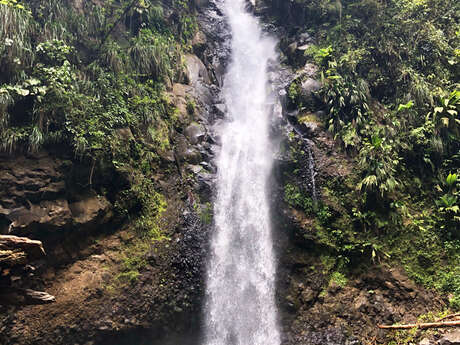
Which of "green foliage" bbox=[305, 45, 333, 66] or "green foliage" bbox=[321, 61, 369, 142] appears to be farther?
"green foliage" bbox=[305, 45, 333, 66]

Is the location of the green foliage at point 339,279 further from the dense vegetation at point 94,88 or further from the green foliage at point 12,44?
the green foliage at point 12,44

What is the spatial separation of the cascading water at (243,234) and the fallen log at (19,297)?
533 centimetres

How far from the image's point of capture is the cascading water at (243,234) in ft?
28.3

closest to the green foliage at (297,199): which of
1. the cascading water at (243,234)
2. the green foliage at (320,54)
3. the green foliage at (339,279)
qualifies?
the cascading water at (243,234)

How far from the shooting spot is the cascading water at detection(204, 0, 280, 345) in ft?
28.3

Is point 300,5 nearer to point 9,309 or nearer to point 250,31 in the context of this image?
point 250,31

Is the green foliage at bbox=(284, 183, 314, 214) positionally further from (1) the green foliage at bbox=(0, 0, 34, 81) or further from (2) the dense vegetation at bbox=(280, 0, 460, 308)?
(1) the green foliage at bbox=(0, 0, 34, 81)

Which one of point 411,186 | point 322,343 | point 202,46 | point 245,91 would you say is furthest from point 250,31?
point 322,343

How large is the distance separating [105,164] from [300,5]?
52.5ft

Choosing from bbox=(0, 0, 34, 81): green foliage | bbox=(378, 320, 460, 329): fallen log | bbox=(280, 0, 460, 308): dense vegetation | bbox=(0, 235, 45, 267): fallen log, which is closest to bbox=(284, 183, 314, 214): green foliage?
bbox=(280, 0, 460, 308): dense vegetation

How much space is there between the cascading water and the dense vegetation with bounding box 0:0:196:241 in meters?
2.43

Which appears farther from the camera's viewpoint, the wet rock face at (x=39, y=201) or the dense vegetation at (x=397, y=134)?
the dense vegetation at (x=397, y=134)

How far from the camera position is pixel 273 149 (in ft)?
39.7

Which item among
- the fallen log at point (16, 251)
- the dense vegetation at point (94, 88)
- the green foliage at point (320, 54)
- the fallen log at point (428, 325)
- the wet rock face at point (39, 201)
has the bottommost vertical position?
the fallen log at point (428, 325)
